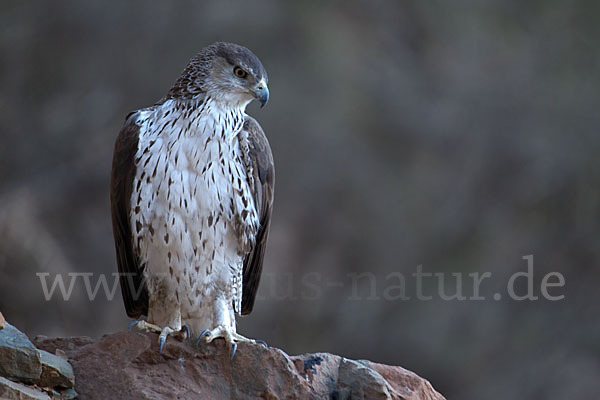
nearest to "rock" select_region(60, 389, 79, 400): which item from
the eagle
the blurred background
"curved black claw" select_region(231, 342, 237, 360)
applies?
"curved black claw" select_region(231, 342, 237, 360)

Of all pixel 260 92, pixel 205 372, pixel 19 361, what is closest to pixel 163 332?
pixel 205 372

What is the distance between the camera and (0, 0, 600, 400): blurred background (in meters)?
7.67

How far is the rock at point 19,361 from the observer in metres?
3.00

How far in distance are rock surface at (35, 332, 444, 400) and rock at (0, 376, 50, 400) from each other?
0.85 feet

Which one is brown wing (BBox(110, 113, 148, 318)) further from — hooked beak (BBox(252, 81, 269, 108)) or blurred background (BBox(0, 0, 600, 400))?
blurred background (BBox(0, 0, 600, 400))

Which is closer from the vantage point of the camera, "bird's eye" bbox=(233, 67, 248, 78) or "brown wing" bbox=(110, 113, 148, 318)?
"brown wing" bbox=(110, 113, 148, 318)

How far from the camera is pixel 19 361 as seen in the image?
3025 millimetres

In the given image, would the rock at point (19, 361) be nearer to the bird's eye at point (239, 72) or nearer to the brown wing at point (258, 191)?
the brown wing at point (258, 191)

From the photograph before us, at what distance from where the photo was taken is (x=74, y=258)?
7258mm

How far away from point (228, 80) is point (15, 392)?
2.06 metres

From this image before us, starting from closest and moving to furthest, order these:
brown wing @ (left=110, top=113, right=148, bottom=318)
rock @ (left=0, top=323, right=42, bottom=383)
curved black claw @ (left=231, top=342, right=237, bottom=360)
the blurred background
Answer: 1. rock @ (left=0, top=323, right=42, bottom=383)
2. curved black claw @ (left=231, top=342, right=237, bottom=360)
3. brown wing @ (left=110, top=113, right=148, bottom=318)
4. the blurred background

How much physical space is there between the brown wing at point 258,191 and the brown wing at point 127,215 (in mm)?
603

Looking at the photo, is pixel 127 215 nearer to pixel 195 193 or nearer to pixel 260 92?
pixel 195 193

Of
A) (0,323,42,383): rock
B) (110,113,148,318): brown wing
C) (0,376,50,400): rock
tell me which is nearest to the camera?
(0,376,50,400): rock
